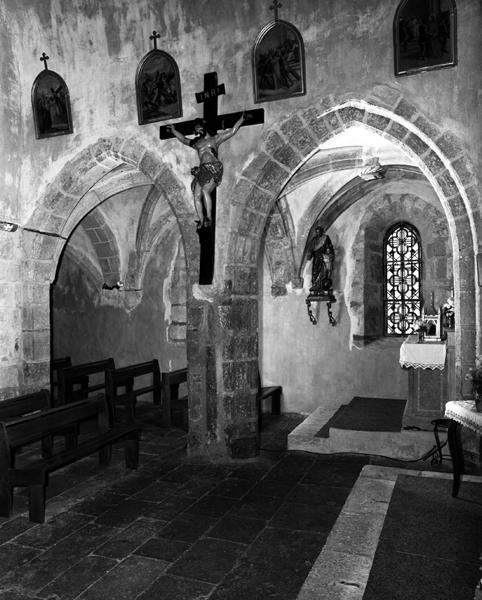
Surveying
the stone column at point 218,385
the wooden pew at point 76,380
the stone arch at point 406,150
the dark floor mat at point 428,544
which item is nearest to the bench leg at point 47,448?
the wooden pew at point 76,380

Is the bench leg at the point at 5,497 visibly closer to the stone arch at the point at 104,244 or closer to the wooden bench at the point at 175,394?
the wooden bench at the point at 175,394

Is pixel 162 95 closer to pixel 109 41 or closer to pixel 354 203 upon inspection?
pixel 109 41

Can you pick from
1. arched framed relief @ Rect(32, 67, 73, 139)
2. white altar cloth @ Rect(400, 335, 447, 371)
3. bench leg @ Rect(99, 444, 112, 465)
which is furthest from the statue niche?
bench leg @ Rect(99, 444, 112, 465)

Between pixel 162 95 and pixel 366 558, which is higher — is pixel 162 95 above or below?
above

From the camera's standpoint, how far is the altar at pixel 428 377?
698cm

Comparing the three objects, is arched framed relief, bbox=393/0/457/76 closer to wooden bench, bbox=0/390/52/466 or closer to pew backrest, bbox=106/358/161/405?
wooden bench, bbox=0/390/52/466

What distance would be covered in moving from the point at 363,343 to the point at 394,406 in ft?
5.35

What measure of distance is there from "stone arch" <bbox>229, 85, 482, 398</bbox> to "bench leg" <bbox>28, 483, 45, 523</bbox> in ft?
10.2

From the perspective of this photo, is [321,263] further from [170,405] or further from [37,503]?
[37,503]

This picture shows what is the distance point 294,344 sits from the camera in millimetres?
11070

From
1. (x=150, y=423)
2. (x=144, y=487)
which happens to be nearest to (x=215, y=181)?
(x=144, y=487)

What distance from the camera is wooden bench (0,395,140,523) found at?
15.6ft

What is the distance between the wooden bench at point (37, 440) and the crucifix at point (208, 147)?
1.94 m

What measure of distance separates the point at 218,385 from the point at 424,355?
8.50 ft
